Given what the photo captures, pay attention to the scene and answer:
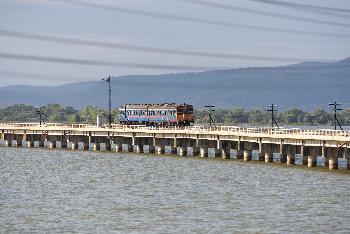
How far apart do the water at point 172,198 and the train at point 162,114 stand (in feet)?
111

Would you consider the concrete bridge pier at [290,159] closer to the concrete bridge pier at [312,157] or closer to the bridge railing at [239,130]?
the bridge railing at [239,130]

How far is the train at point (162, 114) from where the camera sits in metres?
165

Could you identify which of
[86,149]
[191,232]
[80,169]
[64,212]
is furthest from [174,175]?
[86,149]

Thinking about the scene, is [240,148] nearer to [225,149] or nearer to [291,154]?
[225,149]

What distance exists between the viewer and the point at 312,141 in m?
119

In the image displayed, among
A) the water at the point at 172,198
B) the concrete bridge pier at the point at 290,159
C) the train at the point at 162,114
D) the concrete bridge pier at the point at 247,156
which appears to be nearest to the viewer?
the water at the point at 172,198

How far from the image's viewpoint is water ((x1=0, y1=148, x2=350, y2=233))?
69938mm

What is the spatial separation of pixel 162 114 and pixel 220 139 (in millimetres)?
29866

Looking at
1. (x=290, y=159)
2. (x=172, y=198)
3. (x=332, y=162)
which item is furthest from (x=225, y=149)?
(x=172, y=198)

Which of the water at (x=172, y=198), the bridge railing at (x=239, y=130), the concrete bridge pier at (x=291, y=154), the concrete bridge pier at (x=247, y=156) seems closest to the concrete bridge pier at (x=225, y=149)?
the bridge railing at (x=239, y=130)

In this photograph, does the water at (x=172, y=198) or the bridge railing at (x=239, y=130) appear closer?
the water at (x=172, y=198)

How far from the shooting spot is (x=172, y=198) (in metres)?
86.1

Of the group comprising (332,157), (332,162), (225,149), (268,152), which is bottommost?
(332,162)

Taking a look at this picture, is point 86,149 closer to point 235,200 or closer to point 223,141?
point 223,141
